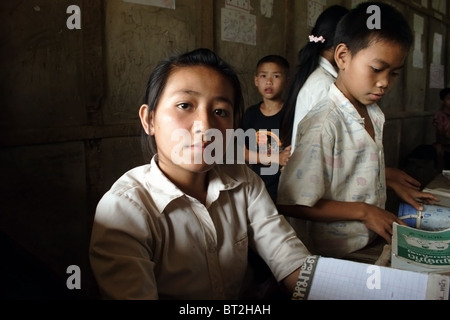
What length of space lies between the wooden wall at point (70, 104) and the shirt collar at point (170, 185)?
858 mm

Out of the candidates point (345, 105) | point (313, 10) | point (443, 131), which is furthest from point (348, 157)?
point (443, 131)

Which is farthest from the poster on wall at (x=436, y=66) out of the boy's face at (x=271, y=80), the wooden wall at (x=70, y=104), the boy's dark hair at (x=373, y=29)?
the boy's dark hair at (x=373, y=29)

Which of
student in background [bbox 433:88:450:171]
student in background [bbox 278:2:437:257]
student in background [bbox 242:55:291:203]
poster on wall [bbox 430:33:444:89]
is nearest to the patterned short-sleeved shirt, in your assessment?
student in background [bbox 278:2:437:257]

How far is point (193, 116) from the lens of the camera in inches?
37.0

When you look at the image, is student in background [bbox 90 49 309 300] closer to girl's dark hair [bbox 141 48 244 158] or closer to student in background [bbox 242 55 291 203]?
girl's dark hair [bbox 141 48 244 158]

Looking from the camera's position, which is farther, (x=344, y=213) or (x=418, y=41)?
(x=418, y=41)

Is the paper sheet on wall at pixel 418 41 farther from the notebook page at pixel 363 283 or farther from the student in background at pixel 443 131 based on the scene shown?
the notebook page at pixel 363 283

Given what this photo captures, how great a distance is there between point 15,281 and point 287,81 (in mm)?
2570

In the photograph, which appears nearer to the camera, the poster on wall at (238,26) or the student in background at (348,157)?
the student in background at (348,157)

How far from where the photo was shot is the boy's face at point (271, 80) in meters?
2.80

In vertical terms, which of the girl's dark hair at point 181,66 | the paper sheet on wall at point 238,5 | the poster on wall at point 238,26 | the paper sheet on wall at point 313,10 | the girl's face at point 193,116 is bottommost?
the girl's face at point 193,116

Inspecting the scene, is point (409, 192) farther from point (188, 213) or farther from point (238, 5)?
point (238, 5)

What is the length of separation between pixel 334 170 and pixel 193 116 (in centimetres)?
54
